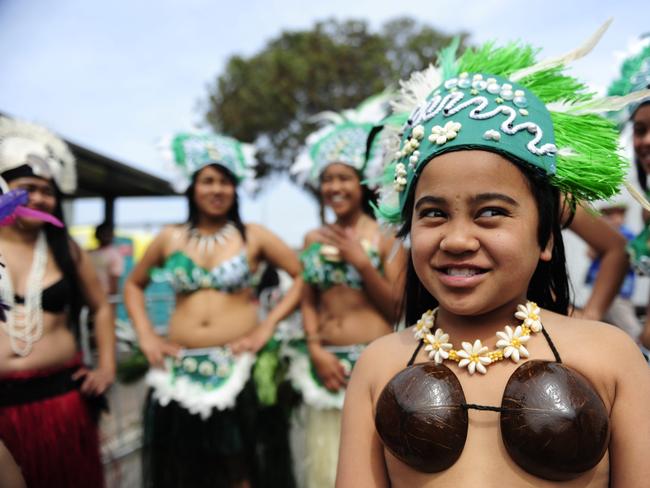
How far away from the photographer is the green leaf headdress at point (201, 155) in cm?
374

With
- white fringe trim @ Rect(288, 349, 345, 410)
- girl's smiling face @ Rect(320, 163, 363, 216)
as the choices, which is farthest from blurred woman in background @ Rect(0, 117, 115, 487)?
girl's smiling face @ Rect(320, 163, 363, 216)

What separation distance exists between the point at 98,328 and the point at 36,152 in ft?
3.35

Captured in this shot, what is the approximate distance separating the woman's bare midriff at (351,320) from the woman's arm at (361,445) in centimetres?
170

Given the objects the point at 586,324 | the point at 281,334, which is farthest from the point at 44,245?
the point at 586,324

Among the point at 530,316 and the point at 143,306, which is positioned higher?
the point at 530,316

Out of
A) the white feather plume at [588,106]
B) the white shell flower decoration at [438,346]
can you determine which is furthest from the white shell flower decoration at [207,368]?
the white feather plume at [588,106]

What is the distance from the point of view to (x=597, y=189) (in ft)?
4.80

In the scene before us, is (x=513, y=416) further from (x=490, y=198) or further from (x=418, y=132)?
(x=418, y=132)

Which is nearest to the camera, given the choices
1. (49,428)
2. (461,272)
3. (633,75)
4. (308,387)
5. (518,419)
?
(518,419)

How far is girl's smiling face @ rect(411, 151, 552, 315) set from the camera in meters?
1.38

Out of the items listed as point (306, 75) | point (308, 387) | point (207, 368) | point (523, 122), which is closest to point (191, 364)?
point (207, 368)

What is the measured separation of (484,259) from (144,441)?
2865 mm

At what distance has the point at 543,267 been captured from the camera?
65.9 inches

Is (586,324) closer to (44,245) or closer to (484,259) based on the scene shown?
(484,259)
